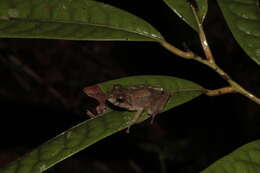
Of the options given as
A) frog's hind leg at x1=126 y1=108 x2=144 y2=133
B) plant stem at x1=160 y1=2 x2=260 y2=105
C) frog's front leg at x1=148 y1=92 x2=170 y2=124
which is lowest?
frog's hind leg at x1=126 y1=108 x2=144 y2=133

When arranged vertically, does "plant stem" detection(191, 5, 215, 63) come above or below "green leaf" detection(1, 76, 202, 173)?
above

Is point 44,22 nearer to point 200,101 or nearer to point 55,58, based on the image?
point 200,101

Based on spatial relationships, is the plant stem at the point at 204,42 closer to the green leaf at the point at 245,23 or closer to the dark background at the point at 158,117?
the green leaf at the point at 245,23

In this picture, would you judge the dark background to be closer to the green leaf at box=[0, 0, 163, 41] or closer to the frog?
the frog

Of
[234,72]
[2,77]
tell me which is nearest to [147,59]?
[234,72]

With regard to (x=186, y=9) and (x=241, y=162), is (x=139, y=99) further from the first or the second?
(x=241, y=162)

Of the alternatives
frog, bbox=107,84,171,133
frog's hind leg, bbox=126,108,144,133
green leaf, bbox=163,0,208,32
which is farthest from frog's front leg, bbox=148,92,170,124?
green leaf, bbox=163,0,208,32
